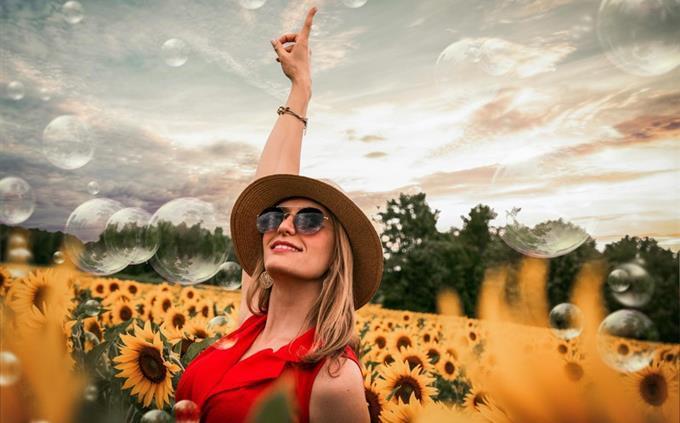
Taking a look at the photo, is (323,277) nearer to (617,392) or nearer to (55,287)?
(55,287)

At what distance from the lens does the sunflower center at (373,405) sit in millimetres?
2729

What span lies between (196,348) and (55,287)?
2232 millimetres

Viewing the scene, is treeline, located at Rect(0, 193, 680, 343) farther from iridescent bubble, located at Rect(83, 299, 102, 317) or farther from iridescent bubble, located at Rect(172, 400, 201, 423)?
iridescent bubble, located at Rect(172, 400, 201, 423)

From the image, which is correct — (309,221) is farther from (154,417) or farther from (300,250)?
(154,417)

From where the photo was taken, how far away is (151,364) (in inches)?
91.7

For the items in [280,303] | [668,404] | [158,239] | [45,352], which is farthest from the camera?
[158,239]

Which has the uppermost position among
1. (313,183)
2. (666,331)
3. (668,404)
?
(313,183)

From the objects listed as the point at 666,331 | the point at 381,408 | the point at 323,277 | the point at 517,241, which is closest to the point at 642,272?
the point at 517,241

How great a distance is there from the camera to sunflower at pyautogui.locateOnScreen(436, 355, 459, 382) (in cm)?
447

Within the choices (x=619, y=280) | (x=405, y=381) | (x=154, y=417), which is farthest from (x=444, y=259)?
(x=154, y=417)

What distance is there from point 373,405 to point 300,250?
37.4 inches

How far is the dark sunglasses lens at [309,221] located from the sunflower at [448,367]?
2.40 m

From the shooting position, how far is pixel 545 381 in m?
0.36

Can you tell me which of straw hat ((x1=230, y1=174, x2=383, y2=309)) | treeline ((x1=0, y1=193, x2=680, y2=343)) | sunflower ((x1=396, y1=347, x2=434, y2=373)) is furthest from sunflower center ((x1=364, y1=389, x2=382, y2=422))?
treeline ((x1=0, y1=193, x2=680, y2=343))
